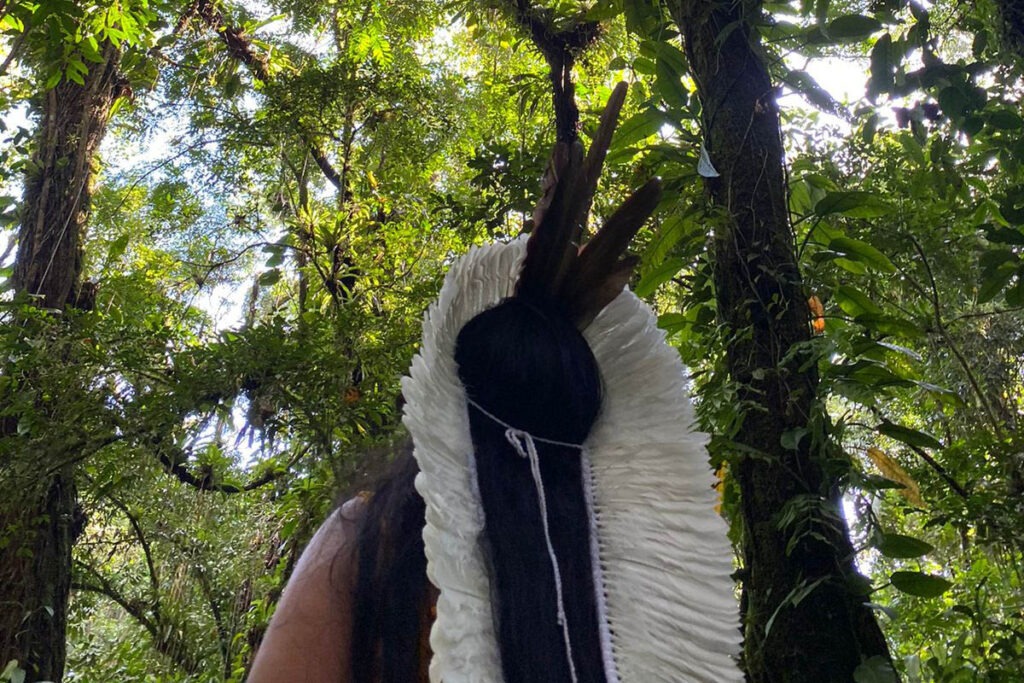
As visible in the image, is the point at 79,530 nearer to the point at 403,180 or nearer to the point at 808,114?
the point at 403,180

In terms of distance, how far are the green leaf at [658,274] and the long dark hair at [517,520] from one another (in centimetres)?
67

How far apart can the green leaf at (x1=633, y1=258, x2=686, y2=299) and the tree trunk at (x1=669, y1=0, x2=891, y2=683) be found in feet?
0.49

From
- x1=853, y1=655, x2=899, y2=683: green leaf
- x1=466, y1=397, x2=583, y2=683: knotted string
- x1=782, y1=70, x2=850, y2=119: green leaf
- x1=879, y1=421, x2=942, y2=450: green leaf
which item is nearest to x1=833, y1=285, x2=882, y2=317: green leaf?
x1=879, y1=421, x2=942, y2=450: green leaf

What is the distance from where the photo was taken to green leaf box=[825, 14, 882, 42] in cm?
139

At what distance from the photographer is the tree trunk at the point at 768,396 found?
40.9 inches

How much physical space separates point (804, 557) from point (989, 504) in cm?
47

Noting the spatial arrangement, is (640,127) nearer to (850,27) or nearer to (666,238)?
(666,238)

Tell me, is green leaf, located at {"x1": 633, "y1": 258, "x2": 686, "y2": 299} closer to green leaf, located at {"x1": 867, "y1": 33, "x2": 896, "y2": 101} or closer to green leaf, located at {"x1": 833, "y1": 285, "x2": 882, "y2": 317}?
green leaf, located at {"x1": 833, "y1": 285, "x2": 882, "y2": 317}

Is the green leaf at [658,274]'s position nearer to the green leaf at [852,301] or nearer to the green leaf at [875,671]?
the green leaf at [852,301]

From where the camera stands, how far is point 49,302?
275 centimetres

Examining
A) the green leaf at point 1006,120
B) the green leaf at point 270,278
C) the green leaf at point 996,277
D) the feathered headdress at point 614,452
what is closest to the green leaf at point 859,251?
the green leaf at point 996,277

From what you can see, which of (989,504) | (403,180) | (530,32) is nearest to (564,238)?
(989,504)

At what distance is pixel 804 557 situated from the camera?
1067 mm

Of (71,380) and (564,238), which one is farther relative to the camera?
(71,380)
